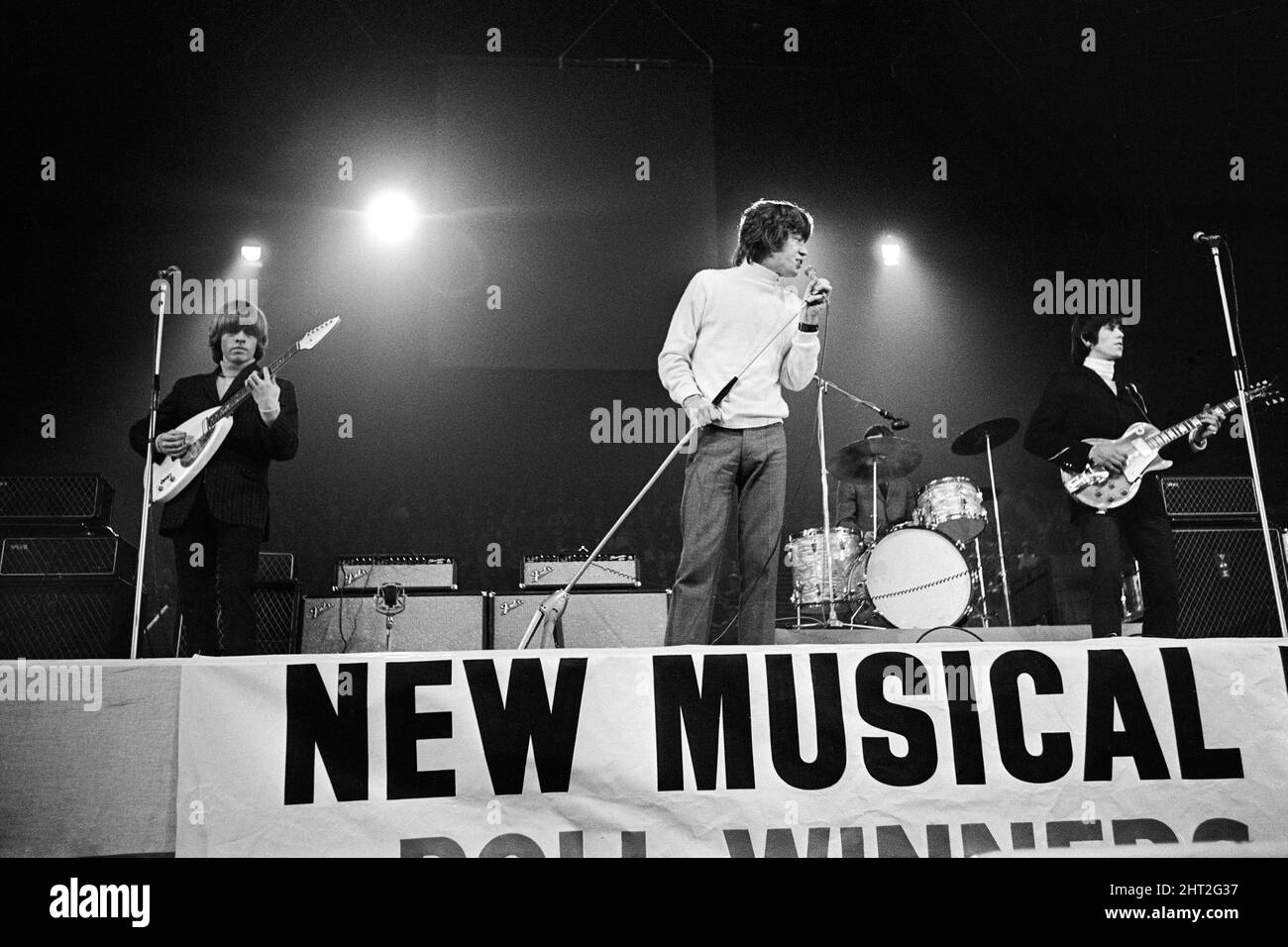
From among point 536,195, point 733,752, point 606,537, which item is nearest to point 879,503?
point 536,195

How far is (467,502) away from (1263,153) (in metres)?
5.80

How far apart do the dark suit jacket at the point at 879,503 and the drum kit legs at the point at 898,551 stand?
0.24ft

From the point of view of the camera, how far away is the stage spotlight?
7754 millimetres

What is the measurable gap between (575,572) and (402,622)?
0.91 meters

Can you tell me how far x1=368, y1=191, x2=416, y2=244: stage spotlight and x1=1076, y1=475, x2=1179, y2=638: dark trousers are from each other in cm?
470

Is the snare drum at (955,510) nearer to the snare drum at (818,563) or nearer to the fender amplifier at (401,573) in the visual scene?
the snare drum at (818,563)

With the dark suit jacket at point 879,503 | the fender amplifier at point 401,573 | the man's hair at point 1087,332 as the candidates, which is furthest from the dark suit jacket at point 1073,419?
the fender amplifier at point 401,573

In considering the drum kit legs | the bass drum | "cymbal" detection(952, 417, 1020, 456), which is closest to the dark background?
"cymbal" detection(952, 417, 1020, 456)

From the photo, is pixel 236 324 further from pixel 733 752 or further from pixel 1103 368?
pixel 1103 368

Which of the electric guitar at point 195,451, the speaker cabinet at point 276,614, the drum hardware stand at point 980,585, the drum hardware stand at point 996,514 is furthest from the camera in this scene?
the drum hardware stand at point 996,514

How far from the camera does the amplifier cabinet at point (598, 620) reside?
580cm
